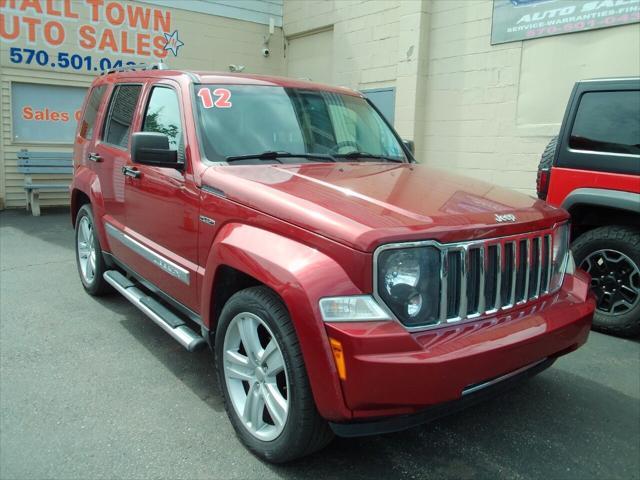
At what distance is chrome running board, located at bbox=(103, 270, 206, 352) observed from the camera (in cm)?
314

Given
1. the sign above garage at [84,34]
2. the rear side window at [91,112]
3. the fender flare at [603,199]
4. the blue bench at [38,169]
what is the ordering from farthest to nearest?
the blue bench at [38,169] → the sign above garage at [84,34] → the rear side window at [91,112] → the fender flare at [603,199]

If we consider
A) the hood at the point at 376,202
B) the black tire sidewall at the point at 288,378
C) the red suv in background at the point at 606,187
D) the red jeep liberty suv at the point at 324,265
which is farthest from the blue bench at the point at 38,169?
the red suv in background at the point at 606,187

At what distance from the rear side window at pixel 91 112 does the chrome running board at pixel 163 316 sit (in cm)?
160

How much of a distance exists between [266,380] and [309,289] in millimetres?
666

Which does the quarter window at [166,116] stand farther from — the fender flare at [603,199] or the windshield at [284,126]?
the fender flare at [603,199]

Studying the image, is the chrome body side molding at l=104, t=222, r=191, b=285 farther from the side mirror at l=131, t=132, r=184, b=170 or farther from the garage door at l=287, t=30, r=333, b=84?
the garage door at l=287, t=30, r=333, b=84

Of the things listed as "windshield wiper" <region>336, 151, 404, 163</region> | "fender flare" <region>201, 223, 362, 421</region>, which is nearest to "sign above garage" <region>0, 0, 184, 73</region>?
"windshield wiper" <region>336, 151, 404, 163</region>

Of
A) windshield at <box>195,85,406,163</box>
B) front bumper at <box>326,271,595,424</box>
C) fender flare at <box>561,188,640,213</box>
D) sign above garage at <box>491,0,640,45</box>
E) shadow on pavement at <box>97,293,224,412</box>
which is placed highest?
sign above garage at <box>491,0,640,45</box>

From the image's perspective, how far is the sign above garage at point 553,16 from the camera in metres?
6.72

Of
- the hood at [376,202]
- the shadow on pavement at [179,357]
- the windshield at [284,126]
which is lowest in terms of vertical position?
the shadow on pavement at [179,357]

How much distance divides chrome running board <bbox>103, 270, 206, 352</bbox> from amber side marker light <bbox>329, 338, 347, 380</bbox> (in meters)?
1.22

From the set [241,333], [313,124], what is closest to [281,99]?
[313,124]

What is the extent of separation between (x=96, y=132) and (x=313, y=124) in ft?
7.45

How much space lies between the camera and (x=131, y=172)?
3.98 metres
